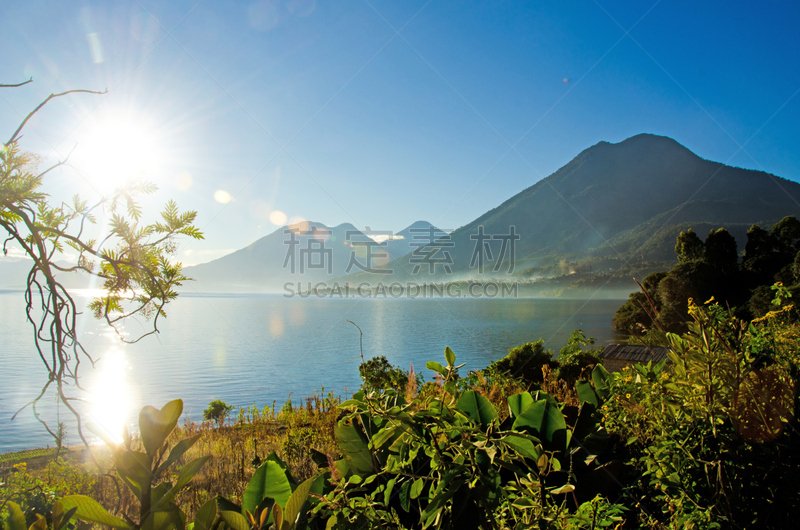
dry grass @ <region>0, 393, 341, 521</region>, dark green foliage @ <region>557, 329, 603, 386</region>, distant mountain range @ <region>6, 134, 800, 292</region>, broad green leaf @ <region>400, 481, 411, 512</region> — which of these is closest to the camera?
broad green leaf @ <region>400, 481, 411, 512</region>

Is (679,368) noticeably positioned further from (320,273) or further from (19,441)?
(320,273)

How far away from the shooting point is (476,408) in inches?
42.3

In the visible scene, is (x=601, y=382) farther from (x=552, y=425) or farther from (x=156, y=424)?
(x=156, y=424)

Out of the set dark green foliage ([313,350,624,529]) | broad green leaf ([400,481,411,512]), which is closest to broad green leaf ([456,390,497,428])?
dark green foliage ([313,350,624,529])

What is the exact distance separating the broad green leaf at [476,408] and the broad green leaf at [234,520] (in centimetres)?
57

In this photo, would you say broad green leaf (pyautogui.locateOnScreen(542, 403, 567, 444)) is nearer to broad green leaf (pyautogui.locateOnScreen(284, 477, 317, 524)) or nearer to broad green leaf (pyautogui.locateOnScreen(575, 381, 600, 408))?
broad green leaf (pyautogui.locateOnScreen(575, 381, 600, 408))

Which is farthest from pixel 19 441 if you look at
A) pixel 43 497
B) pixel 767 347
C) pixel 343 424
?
pixel 767 347

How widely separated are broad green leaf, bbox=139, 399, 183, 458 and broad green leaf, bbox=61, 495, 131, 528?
11 centimetres

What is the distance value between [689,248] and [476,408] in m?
31.6

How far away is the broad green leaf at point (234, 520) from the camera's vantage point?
0.64 metres

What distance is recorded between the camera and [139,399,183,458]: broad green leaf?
592 mm

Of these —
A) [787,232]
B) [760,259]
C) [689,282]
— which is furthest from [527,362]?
[787,232]

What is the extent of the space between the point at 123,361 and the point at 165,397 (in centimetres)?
1534

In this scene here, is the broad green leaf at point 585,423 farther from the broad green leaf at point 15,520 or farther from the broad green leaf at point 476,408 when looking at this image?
A: the broad green leaf at point 15,520
